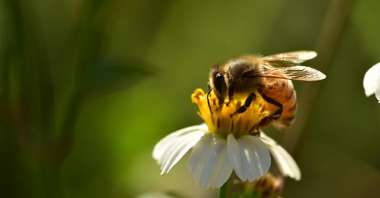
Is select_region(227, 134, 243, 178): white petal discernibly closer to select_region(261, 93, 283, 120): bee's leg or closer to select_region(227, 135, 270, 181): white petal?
select_region(227, 135, 270, 181): white petal

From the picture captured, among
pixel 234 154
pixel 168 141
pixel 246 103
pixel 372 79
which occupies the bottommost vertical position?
pixel 168 141

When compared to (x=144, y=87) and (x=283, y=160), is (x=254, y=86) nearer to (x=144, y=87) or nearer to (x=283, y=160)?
(x=283, y=160)

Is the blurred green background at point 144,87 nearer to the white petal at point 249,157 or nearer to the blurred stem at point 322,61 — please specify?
the blurred stem at point 322,61

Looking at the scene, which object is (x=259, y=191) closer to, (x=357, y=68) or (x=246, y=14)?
(x=357, y=68)

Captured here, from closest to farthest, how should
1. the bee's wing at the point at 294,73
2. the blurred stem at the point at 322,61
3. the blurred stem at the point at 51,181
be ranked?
the bee's wing at the point at 294,73 → the blurred stem at the point at 51,181 → the blurred stem at the point at 322,61

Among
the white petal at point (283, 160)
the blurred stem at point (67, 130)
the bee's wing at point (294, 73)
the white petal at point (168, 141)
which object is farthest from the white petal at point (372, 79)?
the blurred stem at point (67, 130)

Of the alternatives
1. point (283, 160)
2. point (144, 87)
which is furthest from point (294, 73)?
point (144, 87)

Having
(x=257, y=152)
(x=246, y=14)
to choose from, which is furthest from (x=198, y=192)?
(x=246, y=14)
